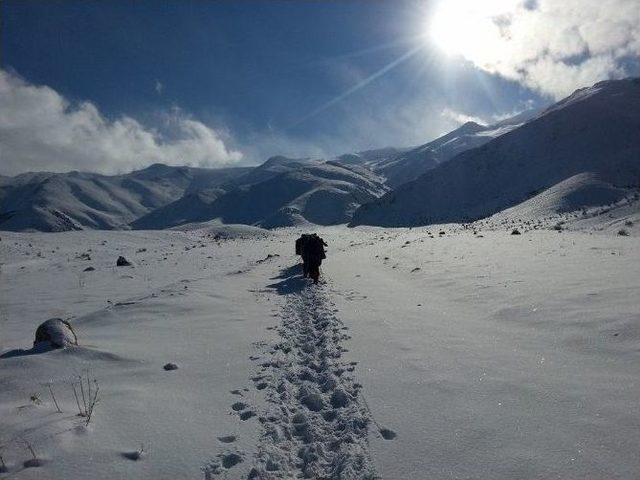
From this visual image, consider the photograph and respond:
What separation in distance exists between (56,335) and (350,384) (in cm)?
504

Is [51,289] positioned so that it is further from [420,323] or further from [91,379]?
[420,323]

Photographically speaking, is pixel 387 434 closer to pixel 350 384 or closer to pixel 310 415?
pixel 310 415

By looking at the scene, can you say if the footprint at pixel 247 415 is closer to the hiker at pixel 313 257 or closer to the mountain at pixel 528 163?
the hiker at pixel 313 257

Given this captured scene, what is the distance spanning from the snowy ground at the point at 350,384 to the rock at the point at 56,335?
0.26m

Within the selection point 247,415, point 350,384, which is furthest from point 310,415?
point 350,384

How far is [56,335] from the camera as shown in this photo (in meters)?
7.05

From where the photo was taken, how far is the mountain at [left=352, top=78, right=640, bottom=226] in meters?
82.5

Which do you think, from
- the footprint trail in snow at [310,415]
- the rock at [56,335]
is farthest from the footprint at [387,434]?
the rock at [56,335]

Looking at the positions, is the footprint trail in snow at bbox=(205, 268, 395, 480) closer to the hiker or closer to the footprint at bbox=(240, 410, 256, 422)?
the footprint at bbox=(240, 410, 256, 422)

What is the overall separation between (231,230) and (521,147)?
7464 centimetres

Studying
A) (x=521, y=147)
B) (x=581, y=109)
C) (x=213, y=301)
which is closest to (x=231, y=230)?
(x=213, y=301)

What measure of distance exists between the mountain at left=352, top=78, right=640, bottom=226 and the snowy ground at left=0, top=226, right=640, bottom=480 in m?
74.2

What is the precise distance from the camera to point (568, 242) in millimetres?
17188

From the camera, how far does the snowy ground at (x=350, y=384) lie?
3959 mm
